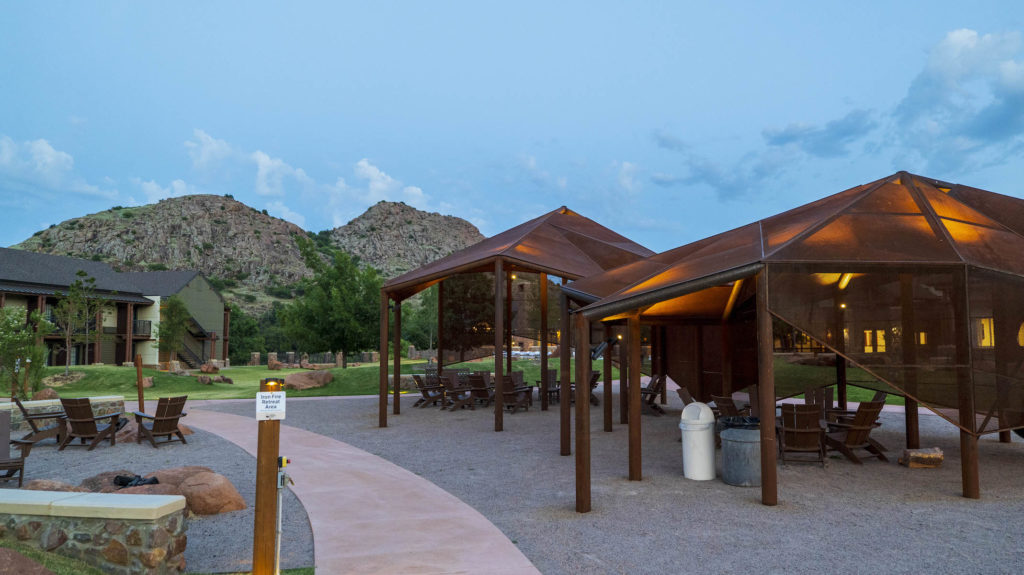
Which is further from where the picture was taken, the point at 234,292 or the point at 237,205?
the point at 237,205

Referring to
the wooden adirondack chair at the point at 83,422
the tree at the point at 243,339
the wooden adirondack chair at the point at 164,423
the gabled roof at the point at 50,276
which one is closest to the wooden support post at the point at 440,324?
the wooden adirondack chair at the point at 164,423

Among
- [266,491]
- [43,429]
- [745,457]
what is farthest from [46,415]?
[745,457]

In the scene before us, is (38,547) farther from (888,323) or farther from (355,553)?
(888,323)

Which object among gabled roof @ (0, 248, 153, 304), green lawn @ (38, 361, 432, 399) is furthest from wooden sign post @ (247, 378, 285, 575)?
gabled roof @ (0, 248, 153, 304)

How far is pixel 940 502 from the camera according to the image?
647 centimetres

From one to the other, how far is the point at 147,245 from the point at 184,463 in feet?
373

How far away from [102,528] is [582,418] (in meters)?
4.37

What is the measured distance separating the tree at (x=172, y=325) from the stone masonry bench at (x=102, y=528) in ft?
136

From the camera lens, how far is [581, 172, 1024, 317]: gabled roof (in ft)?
22.4

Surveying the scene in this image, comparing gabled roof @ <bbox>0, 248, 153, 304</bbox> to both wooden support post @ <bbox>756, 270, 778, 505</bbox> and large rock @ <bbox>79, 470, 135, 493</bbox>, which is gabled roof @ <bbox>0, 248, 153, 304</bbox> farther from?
wooden support post @ <bbox>756, 270, 778, 505</bbox>

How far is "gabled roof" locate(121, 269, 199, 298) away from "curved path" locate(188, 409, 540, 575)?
140ft

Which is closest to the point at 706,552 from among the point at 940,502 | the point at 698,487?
the point at 698,487

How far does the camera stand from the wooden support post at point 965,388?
659 centimetres

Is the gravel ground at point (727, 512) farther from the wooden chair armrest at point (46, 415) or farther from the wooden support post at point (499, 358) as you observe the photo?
the wooden chair armrest at point (46, 415)
